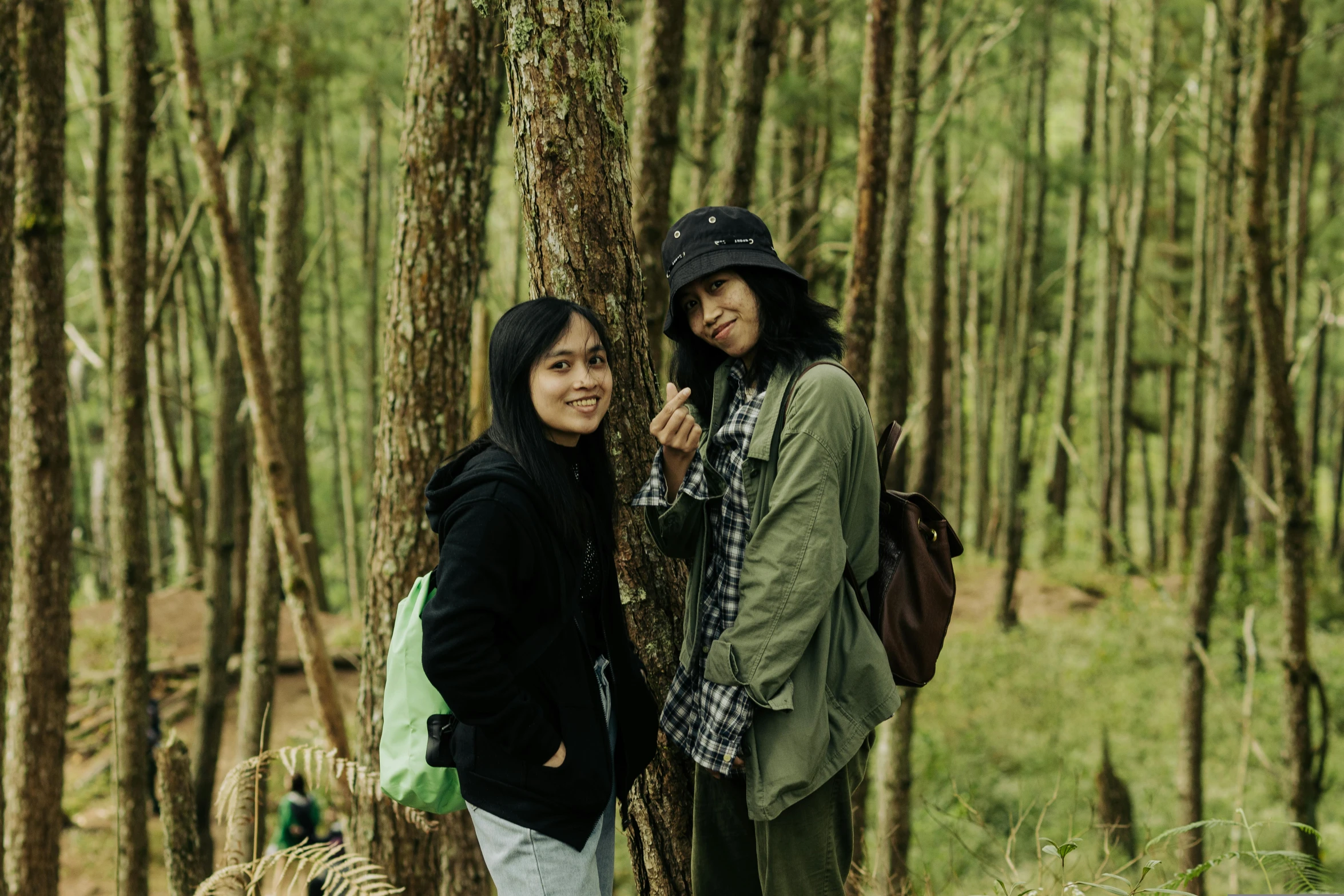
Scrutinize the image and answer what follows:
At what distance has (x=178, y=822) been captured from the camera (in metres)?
4.20

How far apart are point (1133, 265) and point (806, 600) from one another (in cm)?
1459

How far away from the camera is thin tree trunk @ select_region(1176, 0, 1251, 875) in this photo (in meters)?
6.29

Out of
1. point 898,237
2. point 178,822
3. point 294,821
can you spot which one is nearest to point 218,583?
point 294,821

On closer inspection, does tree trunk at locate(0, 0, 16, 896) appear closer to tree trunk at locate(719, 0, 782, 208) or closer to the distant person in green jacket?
the distant person in green jacket

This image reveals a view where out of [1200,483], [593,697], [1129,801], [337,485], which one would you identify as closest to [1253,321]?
[1129,801]

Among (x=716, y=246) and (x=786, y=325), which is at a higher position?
(x=716, y=246)

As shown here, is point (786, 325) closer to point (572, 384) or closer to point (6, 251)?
point (572, 384)

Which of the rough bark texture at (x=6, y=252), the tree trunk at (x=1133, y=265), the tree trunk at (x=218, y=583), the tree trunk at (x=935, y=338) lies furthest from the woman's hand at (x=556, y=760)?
the tree trunk at (x=1133, y=265)

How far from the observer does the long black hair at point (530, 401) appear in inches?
79.8

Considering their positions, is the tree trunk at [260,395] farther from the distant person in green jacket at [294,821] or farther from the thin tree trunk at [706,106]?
the thin tree trunk at [706,106]

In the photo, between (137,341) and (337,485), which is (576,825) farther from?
(337,485)

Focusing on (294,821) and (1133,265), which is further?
(1133,265)

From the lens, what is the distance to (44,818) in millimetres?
5172

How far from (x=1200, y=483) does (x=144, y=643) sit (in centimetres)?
1547
